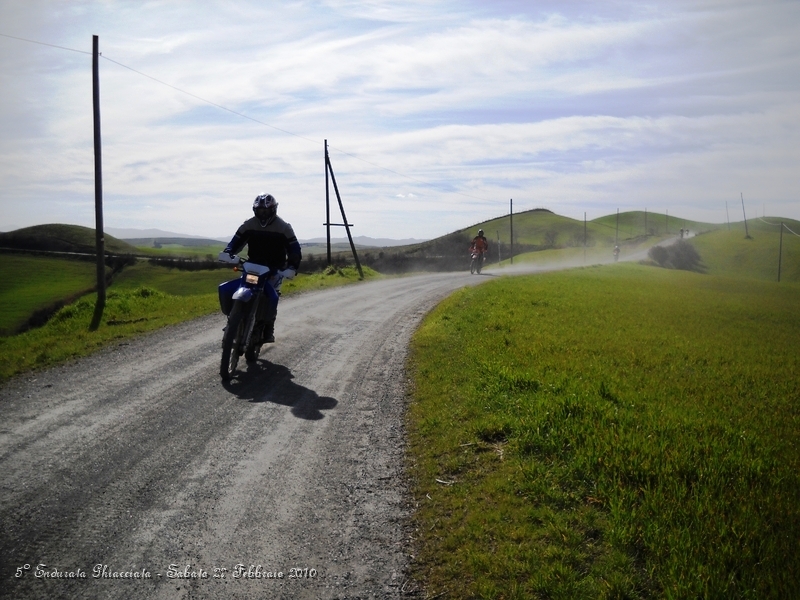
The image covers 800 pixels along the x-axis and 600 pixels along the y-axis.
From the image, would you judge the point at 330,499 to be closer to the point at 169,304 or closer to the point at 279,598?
the point at 279,598

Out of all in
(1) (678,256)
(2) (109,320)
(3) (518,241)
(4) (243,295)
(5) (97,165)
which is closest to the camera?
(4) (243,295)

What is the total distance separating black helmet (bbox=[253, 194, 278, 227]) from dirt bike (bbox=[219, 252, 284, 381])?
2.41 feet

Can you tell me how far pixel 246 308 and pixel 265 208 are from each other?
1627 millimetres

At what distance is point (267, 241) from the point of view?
9602 millimetres

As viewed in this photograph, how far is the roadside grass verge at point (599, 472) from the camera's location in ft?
12.8

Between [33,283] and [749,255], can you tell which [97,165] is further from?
[749,255]

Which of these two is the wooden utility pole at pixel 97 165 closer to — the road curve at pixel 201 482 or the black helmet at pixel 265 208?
the road curve at pixel 201 482

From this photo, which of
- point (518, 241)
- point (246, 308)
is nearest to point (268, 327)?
point (246, 308)

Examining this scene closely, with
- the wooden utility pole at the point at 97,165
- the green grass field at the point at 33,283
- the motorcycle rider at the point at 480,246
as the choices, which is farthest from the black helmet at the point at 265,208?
the green grass field at the point at 33,283

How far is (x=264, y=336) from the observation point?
984 centimetres

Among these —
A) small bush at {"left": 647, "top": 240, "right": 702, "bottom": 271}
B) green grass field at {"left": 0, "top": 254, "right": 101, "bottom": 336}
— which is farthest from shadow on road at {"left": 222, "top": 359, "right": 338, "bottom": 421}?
small bush at {"left": 647, "top": 240, "right": 702, "bottom": 271}

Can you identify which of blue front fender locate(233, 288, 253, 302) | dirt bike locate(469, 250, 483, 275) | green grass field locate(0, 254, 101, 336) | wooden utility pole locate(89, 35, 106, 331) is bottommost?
green grass field locate(0, 254, 101, 336)

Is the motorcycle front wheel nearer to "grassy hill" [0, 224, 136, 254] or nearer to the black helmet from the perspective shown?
the black helmet

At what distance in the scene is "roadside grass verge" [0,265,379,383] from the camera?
10.3 metres
